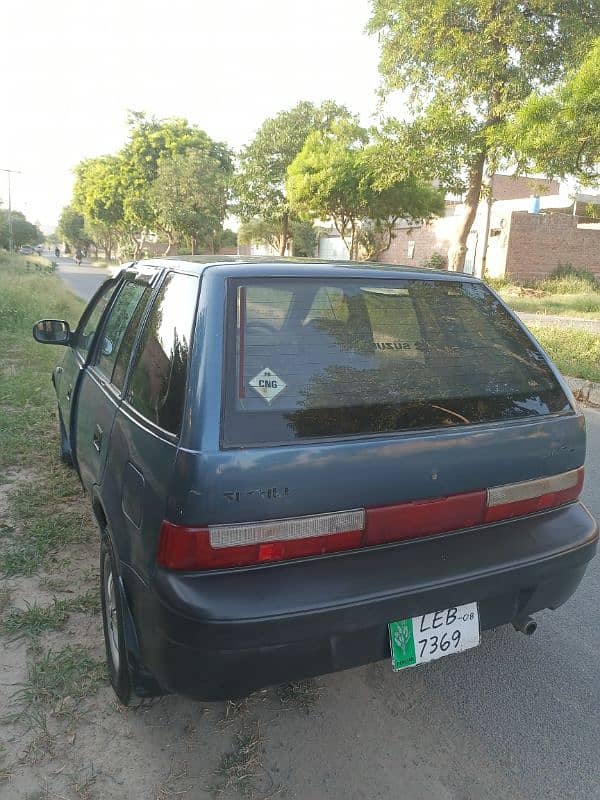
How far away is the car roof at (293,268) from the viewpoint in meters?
2.22

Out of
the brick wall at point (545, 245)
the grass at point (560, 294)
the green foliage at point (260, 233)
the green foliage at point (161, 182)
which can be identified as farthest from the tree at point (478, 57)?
the green foliage at point (260, 233)

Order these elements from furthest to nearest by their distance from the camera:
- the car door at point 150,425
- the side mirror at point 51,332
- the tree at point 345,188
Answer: the tree at point 345,188
the side mirror at point 51,332
the car door at point 150,425

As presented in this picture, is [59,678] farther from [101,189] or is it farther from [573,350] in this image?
[101,189]

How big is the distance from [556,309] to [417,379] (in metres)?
17.2

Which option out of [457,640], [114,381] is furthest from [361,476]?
[114,381]

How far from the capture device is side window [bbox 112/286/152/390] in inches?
103

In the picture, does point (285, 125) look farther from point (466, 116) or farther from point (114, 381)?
point (114, 381)

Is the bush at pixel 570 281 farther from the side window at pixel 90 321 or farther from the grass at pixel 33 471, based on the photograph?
the side window at pixel 90 321

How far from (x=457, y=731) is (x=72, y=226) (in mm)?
93632

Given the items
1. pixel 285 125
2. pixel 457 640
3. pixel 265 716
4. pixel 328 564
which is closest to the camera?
pixel 328 564

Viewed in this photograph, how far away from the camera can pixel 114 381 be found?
2.74 metres

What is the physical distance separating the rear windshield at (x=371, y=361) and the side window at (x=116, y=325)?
3.08 ft

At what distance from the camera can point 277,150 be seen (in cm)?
2597

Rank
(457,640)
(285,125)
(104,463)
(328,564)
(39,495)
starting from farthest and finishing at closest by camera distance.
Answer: (285,125) → (39,495) → (104,463) → (457,640) → (328,564)
